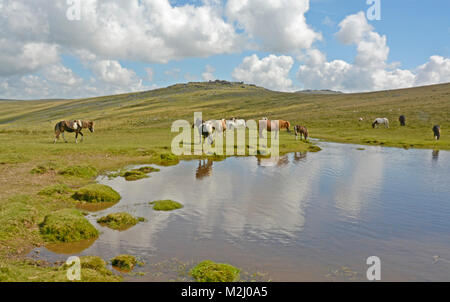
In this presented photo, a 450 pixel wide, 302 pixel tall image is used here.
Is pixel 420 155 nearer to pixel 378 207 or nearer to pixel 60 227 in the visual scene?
pixel 378 207

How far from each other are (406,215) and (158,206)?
426 inches

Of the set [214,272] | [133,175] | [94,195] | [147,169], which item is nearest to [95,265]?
[214,272]

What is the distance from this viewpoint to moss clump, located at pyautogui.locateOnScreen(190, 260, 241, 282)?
794 centimetres

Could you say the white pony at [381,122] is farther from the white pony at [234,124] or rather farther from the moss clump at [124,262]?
the moss clump at [124,262]

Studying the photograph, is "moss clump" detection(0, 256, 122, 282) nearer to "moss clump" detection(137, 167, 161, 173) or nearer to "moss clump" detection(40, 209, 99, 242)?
"moss clump" detection(40, 209, 99, 242)

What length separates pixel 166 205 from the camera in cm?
1398

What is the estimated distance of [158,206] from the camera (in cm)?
1395

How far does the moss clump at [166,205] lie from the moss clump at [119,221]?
1.47 m

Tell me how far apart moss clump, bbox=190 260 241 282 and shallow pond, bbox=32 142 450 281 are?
56 cm

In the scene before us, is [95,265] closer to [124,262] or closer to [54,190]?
[124,262]

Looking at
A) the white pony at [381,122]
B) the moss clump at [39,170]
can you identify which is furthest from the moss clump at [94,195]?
the white pony at [381,122]

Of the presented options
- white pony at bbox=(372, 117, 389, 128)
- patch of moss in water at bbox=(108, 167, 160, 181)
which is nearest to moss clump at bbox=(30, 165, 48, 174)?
patch of moss in water at bbox=(108, 167, 160, 181)

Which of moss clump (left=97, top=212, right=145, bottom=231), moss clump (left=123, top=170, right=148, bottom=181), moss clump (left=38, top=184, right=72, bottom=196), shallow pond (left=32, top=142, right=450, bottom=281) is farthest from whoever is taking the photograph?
moss clump (left=123, top=170, right=148, bottom=181)

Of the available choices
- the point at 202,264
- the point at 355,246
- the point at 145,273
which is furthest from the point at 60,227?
the point at 355,246
